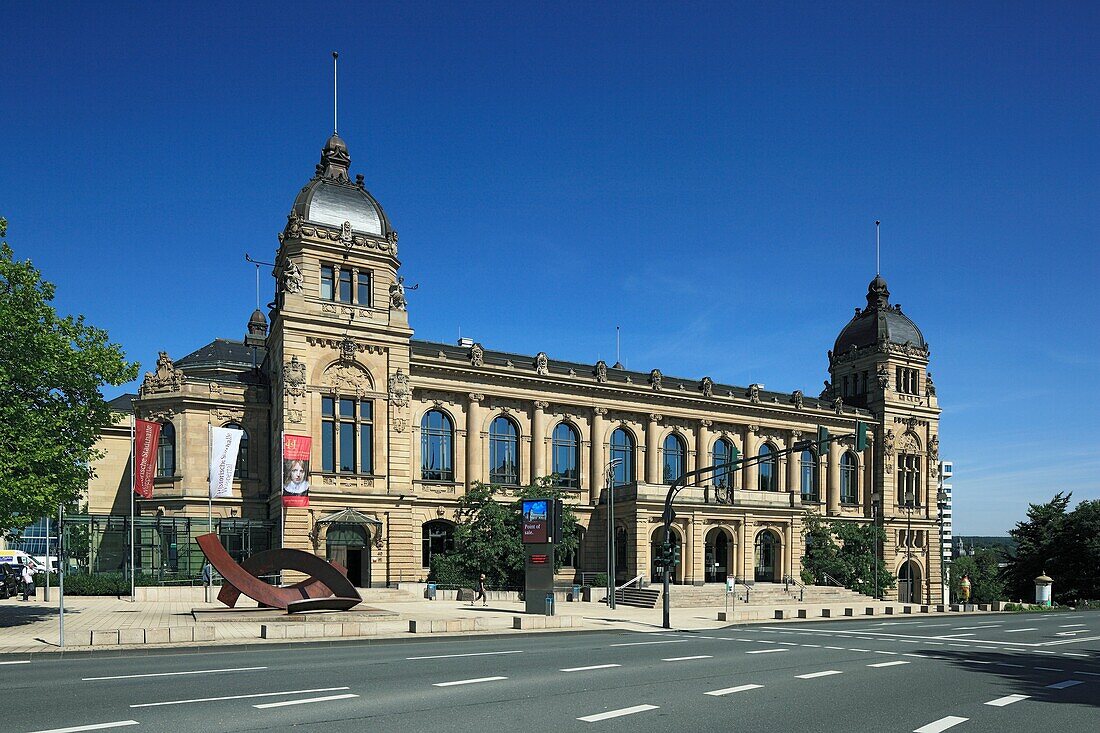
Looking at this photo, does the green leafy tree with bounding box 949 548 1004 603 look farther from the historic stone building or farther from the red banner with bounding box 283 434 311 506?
the red banner with bounding box 283 434 311 506

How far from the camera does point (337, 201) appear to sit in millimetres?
57188

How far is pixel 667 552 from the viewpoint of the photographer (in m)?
37.9

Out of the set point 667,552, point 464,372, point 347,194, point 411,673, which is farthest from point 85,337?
point 464,372

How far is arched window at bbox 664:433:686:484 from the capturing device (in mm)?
71875

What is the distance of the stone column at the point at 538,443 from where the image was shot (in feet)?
214

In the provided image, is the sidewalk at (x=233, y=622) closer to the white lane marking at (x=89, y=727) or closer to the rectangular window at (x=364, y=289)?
the white lane marking at (x=89, y=727)

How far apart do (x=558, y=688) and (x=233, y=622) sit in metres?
18.7

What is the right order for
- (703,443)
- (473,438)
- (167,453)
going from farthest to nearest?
(703,443) → (473,438) → (167,453)

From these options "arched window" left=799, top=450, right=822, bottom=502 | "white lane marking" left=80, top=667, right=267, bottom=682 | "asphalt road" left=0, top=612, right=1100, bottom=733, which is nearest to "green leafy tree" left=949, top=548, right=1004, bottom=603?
"arched window" left=799, top=450, right=822, bottom=502

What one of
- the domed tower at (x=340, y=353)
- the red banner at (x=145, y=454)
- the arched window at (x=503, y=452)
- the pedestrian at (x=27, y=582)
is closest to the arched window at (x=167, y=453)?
the red banner at (x=145, y=454)

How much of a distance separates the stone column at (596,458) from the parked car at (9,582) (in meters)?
35.7

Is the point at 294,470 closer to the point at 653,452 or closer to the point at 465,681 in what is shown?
the point at 653,452

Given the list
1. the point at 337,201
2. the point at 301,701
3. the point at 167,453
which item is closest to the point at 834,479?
the point at 337,201

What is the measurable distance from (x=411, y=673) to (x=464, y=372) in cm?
4353
